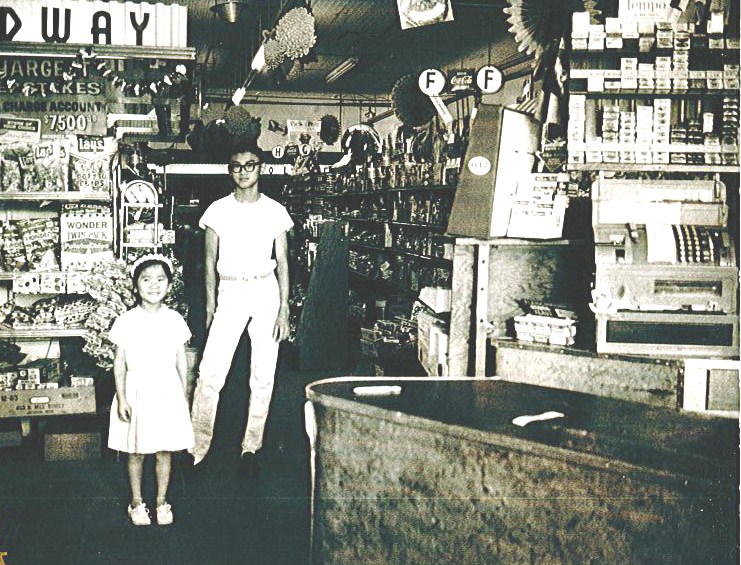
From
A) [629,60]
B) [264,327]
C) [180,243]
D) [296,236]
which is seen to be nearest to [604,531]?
[629,60]

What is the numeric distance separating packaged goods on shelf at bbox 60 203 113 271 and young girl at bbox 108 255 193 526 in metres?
1.23

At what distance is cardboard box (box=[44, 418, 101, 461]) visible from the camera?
176 inches

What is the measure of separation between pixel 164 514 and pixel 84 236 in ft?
6.17

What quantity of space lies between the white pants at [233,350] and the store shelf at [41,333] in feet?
2.61

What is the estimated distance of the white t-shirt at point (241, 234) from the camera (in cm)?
435

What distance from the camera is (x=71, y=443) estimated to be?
178 inches

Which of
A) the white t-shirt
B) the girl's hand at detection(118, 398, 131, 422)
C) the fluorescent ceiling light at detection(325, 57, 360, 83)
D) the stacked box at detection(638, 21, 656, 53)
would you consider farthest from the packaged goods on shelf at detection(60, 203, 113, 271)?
the fluorescent ceiling light at detection(325, 57, 360, 83)

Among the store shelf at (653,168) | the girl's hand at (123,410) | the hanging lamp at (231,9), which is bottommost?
the girl's hand at (123,410)

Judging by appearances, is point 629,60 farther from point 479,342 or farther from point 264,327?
point 264,327

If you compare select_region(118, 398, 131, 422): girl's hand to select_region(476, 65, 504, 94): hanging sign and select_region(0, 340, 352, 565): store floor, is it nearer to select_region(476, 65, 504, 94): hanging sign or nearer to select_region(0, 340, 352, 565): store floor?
select_region(0, 340, 352, 565): store floor

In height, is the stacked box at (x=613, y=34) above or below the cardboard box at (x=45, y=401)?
above

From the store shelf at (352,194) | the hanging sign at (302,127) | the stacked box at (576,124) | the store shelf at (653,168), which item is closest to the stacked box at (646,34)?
the stacked box at (576,124)

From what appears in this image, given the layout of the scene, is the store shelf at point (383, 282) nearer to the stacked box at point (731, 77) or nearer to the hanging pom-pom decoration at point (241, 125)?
the hanging pom-pom decoration at point (241, 125)

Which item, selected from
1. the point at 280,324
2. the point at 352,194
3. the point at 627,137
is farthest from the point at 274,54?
the point at 352,194
